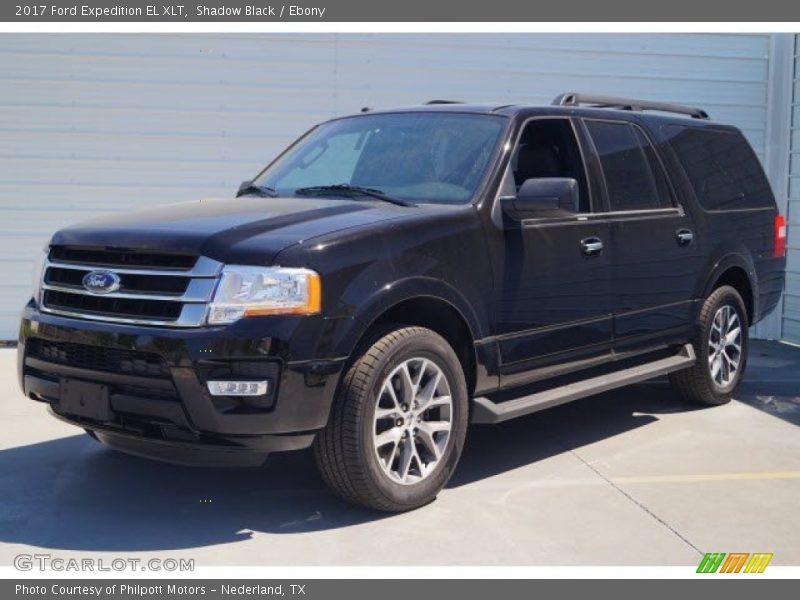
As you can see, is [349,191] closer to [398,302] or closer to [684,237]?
[398,302]

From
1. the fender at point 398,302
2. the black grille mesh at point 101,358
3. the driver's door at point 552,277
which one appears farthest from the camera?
the driver's door at point 552,277

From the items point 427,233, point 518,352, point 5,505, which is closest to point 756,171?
point 518,352

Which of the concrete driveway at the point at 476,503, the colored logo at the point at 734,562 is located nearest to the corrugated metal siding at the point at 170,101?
the concrete driveway at the point at 476,503

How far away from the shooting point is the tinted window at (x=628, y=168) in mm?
5758

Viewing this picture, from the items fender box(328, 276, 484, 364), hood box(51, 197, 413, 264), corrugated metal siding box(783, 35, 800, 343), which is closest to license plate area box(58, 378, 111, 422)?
hood box(51, 197, 413, 264)

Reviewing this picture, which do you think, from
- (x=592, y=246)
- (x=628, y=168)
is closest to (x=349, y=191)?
(x=592, y=246)

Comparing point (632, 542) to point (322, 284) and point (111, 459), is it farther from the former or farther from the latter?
point (111, 459)

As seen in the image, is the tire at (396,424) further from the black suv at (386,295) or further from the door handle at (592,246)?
the door handle at (592,246)

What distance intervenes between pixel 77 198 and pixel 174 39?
6.04 ft

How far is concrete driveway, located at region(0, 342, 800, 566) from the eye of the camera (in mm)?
4000

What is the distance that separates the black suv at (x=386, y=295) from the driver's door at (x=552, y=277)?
0.01 metres

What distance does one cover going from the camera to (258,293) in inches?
154

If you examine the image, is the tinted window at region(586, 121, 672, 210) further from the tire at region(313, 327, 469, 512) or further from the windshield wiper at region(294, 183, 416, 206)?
the tire at region(313, 327, 469, 512)

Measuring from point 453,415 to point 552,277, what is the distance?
1.06 m
